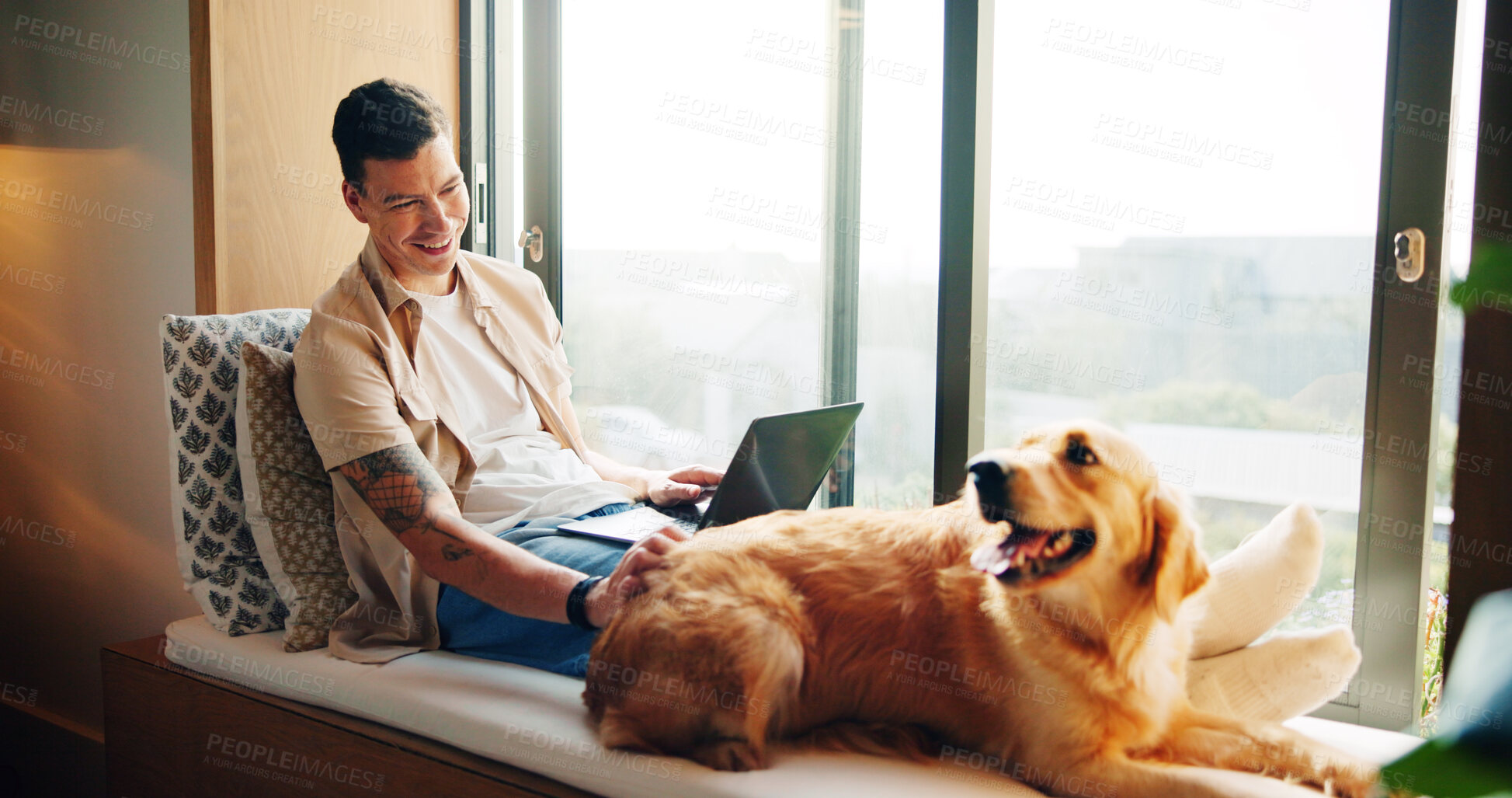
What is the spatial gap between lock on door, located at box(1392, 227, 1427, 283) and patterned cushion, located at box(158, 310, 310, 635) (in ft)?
6.51

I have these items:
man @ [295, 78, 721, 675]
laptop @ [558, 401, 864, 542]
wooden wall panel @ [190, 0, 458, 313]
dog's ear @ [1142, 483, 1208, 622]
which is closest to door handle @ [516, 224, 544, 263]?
wooden wall panel @ [190, 0, 458, 313]

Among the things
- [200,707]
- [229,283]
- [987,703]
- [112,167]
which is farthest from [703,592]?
[112,167]

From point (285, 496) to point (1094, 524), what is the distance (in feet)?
4.54

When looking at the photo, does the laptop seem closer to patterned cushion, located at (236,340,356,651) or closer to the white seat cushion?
the white seat cushion

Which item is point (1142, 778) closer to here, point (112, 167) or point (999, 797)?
point (999, 797)

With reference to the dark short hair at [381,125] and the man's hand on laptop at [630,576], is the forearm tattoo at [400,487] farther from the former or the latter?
the dark short hair at [381,125]

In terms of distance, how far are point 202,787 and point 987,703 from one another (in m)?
1.38

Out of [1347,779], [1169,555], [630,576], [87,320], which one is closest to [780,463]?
[630,576]

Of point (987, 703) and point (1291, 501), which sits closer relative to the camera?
point (987, 703)

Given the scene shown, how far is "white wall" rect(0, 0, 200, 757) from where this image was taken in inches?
93.5

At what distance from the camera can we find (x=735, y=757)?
42.2 inches

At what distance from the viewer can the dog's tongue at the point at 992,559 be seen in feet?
3.33

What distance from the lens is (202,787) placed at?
1540mm

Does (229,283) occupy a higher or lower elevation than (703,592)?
higher
